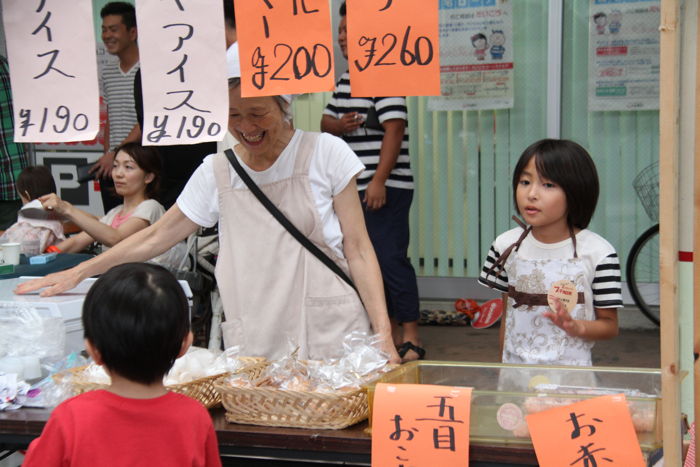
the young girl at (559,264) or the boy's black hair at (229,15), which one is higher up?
the boy's black hair at (229,15)

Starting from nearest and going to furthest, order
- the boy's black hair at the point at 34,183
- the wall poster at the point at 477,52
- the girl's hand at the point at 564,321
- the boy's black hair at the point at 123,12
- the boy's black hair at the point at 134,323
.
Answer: the boy's black hair at the point at 134,323 < the girl's hand at the point at 564,321 < the boy's black hair at the point at 34,183 < the boy's black hair at the point at 123,12 < the wall poster at the point at 477,52

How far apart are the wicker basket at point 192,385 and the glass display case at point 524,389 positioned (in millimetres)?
408

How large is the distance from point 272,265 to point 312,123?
3.58 meters

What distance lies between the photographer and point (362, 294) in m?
2.68

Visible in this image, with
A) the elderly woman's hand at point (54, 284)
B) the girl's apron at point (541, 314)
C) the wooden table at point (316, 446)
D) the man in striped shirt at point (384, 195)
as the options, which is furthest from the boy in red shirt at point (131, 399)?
the man in striped shirt at point (384, 195)

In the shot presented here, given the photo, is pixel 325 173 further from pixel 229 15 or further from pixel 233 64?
→ pixel 229 15

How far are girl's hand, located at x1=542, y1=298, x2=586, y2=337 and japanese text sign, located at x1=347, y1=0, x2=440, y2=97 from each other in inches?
26.5

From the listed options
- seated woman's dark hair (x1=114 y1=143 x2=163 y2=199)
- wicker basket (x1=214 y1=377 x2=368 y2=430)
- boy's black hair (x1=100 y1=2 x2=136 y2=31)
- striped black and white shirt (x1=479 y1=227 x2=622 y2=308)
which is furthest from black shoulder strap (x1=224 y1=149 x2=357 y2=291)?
boy's black hair (x1=100 y1=2 x2=136 y2=31)

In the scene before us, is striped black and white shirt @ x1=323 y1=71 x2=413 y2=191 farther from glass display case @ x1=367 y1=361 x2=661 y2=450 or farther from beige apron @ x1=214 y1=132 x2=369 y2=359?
glass display case @ x1=367 y1=361 x2=661 y2=450

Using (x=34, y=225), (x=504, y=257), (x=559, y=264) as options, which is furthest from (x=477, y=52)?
(x=559, y=264)

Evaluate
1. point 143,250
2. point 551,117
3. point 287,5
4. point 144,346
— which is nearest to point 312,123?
point 551,117

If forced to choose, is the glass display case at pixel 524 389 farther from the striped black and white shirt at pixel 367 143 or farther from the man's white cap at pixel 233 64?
the striped black and white shirt at pixel 367 143

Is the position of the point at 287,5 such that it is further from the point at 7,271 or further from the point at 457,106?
the point at 457,106

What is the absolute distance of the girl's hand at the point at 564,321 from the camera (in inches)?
89.9
